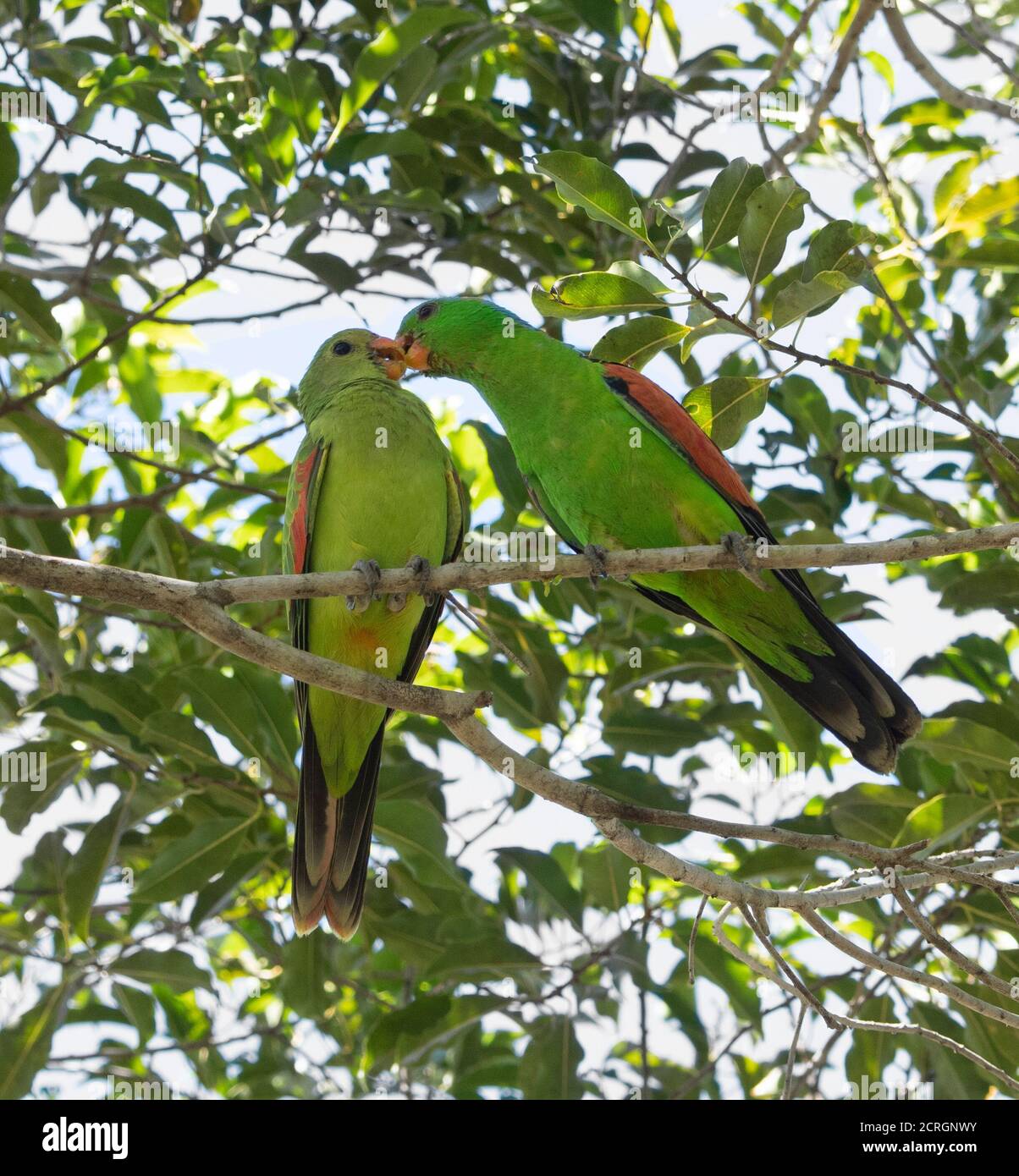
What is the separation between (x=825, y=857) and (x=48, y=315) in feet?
13.3

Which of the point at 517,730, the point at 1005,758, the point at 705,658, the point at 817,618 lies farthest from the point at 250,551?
the point at 1005,758

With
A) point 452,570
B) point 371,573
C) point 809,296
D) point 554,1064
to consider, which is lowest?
point 554,1064

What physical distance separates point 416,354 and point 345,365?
20.2 inches

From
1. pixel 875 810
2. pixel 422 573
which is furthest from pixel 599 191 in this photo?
pixel 875 810

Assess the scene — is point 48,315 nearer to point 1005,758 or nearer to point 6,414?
point 6,414

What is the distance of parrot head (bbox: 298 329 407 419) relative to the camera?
5129 mm

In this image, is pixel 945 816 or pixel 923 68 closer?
pixel 945 816

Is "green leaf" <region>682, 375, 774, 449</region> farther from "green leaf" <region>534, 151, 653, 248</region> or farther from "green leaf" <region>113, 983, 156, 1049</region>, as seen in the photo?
"green leaf" <region>113, 983, 156, 1049</region>

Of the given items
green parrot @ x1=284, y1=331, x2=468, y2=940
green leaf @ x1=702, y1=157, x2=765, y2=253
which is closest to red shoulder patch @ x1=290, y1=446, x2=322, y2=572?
green parrot @ x1=284, y1=331, x2=468, y2=940

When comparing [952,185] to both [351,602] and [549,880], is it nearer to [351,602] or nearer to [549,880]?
[351,602]

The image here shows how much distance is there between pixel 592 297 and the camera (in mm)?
3615

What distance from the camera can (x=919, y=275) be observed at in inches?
217

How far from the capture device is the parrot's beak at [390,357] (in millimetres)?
5090

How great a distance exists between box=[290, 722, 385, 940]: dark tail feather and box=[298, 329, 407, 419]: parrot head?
156cm
